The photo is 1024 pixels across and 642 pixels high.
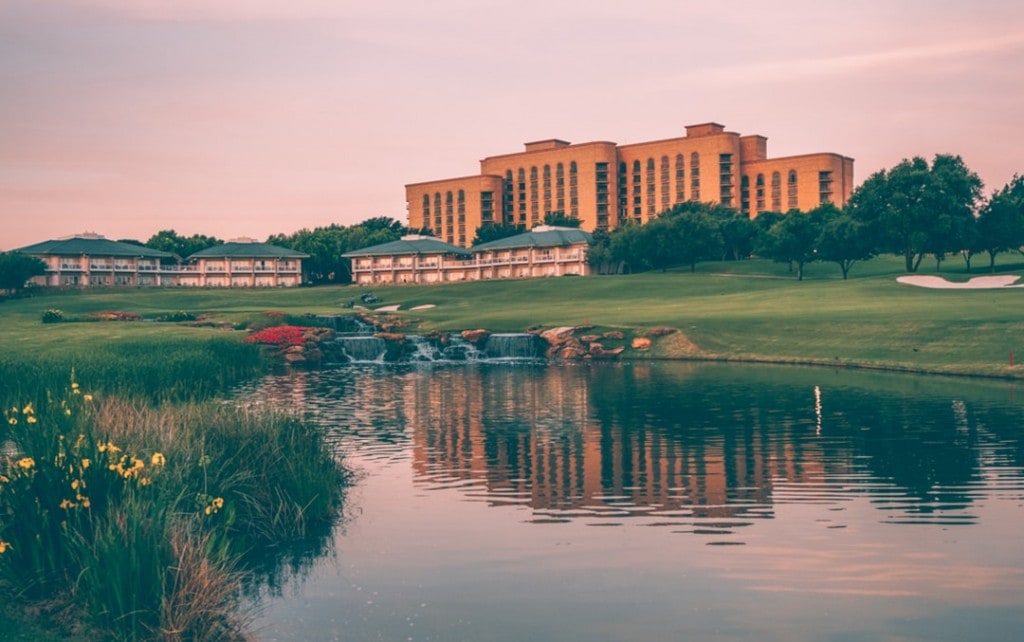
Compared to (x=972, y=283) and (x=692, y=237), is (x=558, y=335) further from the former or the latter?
(x=692, y=237)

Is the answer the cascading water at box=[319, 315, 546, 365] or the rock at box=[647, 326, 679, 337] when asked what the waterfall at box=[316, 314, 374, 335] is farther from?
the rock at box=[647, 326, 679, 337]

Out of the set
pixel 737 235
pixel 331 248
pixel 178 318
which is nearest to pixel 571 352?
pixel 178 318

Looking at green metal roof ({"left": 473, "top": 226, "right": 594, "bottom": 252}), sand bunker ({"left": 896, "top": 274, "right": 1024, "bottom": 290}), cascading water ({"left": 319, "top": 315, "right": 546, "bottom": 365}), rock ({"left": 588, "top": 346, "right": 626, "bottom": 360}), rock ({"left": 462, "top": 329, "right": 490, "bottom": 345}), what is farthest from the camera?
green metal roof ({"left": 473, "top": 226, "right": 594, "bottom": 252})

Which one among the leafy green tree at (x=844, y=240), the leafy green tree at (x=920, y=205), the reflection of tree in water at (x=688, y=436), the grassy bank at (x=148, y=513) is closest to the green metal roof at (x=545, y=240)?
the leafy green tree at (x=844, y=240)

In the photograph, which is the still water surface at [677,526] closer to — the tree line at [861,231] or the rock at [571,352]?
the rock at [571,352]

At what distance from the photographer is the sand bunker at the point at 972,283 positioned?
7831 cm

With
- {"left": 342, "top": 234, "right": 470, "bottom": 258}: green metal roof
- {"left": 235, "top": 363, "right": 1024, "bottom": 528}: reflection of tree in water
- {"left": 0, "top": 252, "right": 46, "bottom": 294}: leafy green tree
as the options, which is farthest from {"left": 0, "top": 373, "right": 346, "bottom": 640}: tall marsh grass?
{"left": 342, "top": 234, "right": 470, "bottom": 258}: green metal roof

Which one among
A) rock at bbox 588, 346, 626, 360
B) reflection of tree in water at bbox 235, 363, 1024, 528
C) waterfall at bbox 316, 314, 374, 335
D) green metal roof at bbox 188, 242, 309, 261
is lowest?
reflection of tree in water at bbox 235, 363, 1024, 528

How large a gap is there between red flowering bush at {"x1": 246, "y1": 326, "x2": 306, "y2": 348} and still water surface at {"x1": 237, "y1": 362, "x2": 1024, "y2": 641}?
98.7ft

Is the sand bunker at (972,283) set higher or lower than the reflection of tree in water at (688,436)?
higher

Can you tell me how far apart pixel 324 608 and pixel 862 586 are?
7770mm

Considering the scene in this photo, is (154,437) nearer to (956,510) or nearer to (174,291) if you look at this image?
(956,510)

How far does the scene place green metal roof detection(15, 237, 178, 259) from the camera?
140 m

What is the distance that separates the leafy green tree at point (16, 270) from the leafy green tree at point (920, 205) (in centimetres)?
9874
